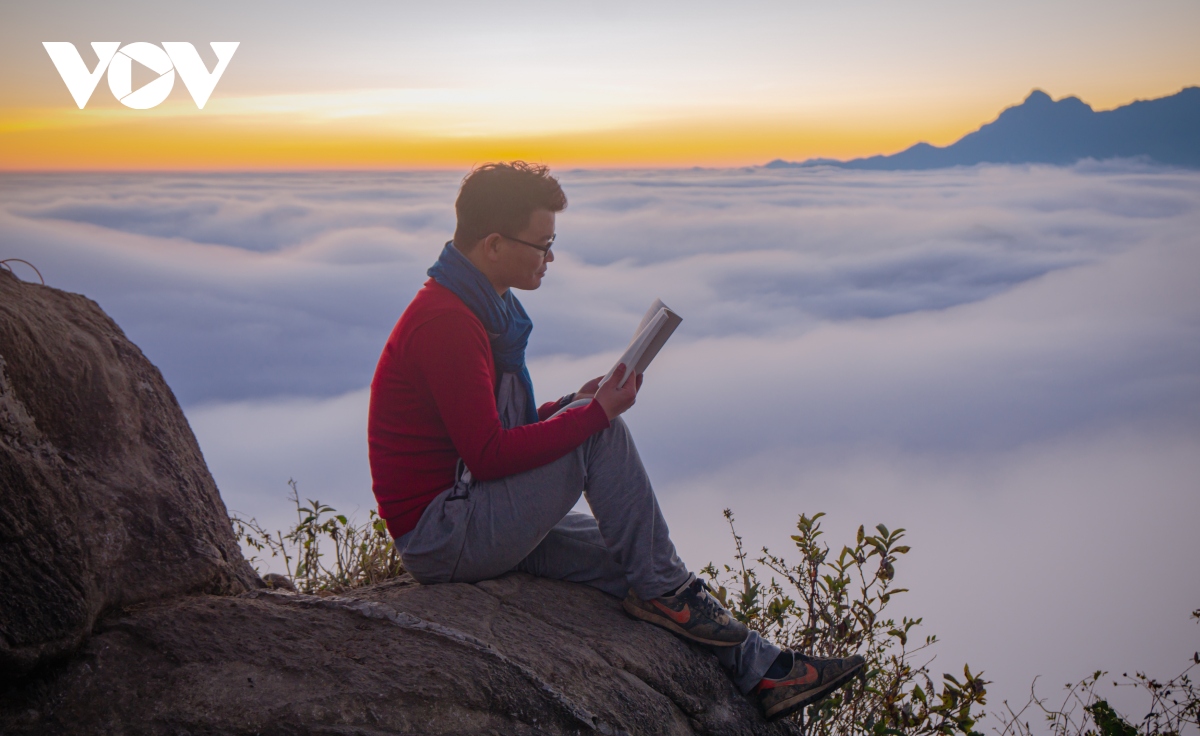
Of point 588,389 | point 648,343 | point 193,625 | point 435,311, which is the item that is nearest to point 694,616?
point 588,389

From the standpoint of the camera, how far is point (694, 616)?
10.8 ft

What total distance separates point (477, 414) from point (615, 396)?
492mm

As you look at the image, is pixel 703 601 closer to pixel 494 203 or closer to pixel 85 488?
pixel 494 203

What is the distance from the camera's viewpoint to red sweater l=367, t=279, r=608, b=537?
2.90 meters

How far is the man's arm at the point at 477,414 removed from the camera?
2.89 m

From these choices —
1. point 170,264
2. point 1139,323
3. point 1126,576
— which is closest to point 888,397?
point 1126,576

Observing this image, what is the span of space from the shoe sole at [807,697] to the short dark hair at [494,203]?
2.17 m

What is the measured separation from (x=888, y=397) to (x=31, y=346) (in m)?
Answer: 173

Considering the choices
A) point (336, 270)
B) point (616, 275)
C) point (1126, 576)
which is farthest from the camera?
point (616, 275)

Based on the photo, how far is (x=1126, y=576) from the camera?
116m

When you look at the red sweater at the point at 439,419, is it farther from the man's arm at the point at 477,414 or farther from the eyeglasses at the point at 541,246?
the eyeglasses at the point at 541,246

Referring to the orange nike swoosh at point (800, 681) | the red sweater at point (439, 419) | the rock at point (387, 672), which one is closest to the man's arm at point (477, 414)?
the red sweater at point (439, 419)

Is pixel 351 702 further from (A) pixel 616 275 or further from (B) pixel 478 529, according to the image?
(A) pixel 616 275

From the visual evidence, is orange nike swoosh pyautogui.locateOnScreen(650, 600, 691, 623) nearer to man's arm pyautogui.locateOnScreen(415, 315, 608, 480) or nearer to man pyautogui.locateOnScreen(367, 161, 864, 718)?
man pyautogui.locateOnScreen(367, 161, 864, 718)
